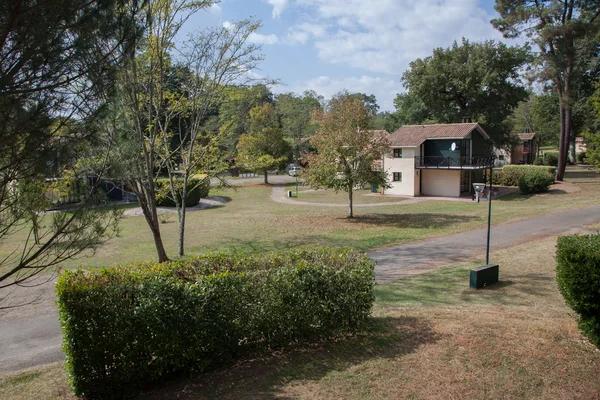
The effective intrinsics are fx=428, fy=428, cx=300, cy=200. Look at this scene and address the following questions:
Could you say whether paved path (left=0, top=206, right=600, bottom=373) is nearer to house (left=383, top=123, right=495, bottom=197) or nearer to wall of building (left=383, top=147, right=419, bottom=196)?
house (left=383, top=123, right=495, bottom=197)

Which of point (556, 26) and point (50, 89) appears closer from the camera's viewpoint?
point (50, 89)

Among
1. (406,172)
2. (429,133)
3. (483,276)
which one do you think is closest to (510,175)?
(429,133)

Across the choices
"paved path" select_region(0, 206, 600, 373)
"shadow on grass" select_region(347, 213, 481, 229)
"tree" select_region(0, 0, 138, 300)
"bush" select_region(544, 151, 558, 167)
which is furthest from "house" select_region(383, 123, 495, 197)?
"tree" select_region(0, 0, 138, 300)

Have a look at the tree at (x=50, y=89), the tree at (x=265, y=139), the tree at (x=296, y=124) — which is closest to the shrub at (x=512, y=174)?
the tree at (x=265, y=139)

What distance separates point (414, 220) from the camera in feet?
78.0

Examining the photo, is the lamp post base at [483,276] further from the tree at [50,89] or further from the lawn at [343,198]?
the lawn at [343,198]

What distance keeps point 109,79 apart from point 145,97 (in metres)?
9.86

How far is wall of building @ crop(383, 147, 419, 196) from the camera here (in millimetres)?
36000

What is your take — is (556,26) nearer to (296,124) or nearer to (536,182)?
(536,182)

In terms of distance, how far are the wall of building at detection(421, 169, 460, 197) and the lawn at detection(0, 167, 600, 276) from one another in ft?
13.8

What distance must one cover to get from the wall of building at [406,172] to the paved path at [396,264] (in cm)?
1335

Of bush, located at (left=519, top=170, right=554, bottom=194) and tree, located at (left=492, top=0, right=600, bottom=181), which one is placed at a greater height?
tree, located at (left=492, top=0, right=600, bottom=181)

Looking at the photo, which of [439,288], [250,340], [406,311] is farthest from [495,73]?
[250,340]

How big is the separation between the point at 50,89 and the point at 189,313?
316cm
